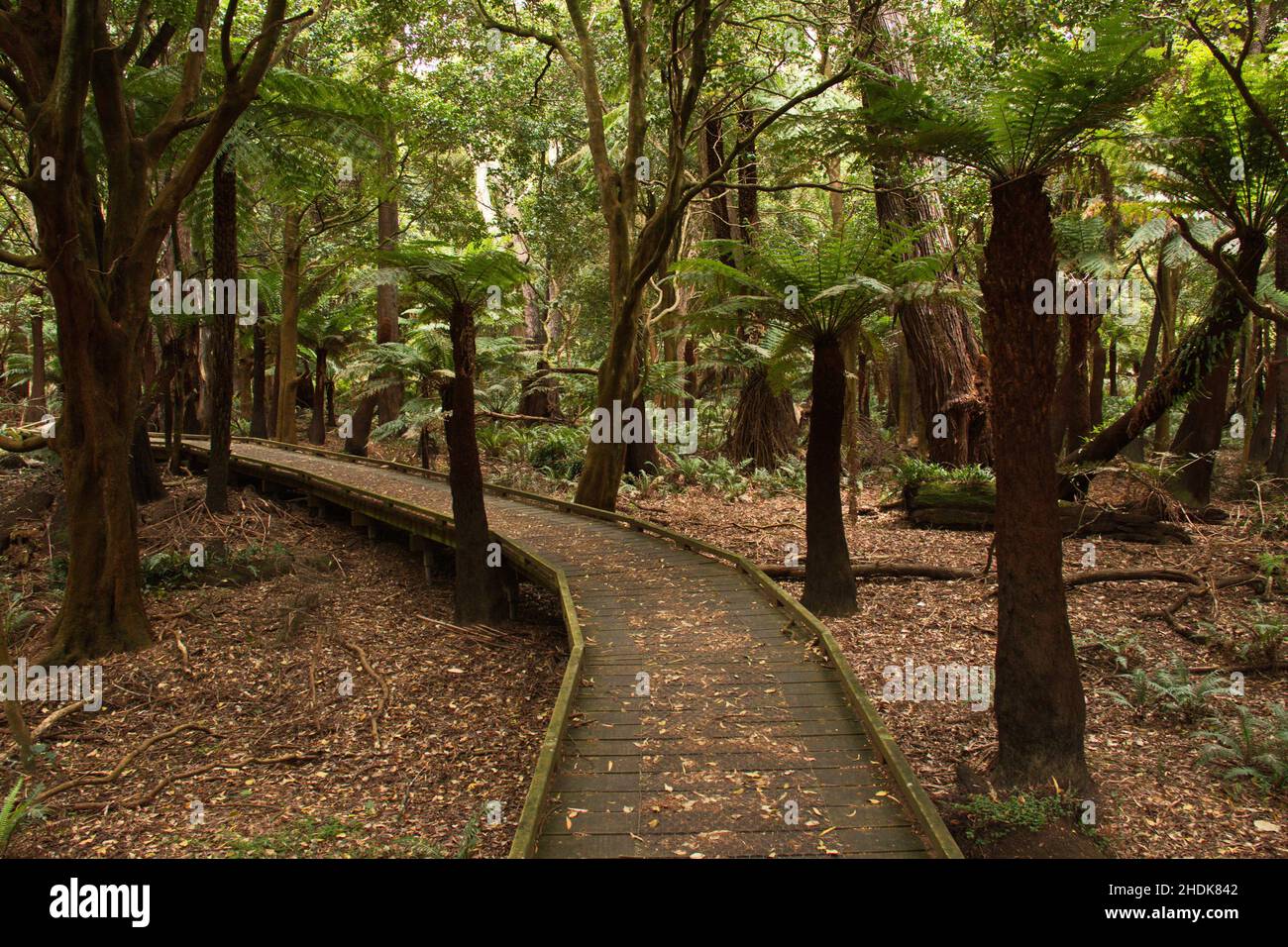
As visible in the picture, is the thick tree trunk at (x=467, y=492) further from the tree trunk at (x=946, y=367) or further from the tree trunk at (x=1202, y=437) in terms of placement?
the tree trunk at (x=1202, y=437)

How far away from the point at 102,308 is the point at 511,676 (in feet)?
16.9

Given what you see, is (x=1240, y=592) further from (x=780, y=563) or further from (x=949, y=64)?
(x=949, y=64)

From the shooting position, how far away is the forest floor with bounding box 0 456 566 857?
5215 millimetres

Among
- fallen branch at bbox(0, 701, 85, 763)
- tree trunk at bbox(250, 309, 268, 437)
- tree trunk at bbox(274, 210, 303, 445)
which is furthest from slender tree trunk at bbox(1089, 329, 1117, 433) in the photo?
tree trunk at bbox(250, 309, 268, 437)

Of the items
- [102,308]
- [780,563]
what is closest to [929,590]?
[780,563]

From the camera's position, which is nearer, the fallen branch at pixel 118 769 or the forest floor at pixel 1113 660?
the forest floor at pixel 1113 660

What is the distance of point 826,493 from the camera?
754cm

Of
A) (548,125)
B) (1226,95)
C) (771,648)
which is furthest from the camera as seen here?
(548,125)

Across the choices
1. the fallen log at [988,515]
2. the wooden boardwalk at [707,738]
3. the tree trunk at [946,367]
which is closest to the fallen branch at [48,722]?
the wooden boardwalk at [707,738]

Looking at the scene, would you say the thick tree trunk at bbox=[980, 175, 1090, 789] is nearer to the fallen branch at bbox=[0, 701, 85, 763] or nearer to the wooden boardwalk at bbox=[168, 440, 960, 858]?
the wooden boardwalk at bbox=[168, 440, 960, 858]

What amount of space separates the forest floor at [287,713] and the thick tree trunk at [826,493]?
8.85 feet

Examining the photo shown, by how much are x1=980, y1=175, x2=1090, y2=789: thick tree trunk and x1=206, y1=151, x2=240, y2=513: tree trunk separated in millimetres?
9624

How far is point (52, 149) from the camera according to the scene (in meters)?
6.81

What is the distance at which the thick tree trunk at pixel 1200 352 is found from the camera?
782 cm
